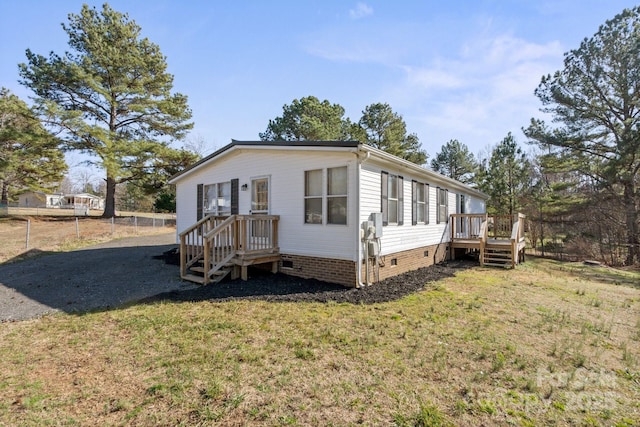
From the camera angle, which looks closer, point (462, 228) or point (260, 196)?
point (260, 196)

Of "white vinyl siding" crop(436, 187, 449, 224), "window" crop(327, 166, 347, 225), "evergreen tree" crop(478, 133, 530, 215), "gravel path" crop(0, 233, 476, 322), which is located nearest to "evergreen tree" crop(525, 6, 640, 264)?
"evergreen tree" crop(478, 133, 530, 215)

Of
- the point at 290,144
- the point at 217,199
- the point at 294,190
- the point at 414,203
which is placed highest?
the point at 290,144

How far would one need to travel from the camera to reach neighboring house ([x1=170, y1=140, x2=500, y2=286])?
7023 millimetres

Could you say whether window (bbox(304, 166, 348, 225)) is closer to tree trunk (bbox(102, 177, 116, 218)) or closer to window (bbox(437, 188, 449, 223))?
window (bbox(437, 188, 449, 223))

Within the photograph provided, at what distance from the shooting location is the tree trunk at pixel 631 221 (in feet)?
52.2

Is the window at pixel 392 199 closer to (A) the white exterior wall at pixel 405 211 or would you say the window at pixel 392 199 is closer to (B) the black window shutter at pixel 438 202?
(A) the white exterior wall at pixel 405 211

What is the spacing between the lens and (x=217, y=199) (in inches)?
391

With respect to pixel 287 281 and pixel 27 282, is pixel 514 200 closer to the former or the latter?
pixel 287 281

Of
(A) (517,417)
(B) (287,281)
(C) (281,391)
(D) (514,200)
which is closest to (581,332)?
(A) (517,417)

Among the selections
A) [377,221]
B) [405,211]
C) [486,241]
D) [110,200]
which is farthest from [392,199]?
[110,200]

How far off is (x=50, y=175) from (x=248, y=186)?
24.7 m

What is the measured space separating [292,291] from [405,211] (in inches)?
166

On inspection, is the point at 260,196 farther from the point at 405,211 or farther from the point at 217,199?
the point at 405,211

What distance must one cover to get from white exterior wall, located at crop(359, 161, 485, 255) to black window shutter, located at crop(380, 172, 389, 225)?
0.39ft
